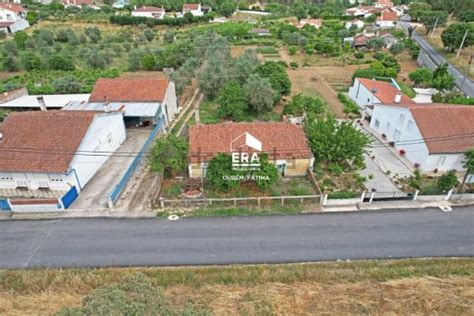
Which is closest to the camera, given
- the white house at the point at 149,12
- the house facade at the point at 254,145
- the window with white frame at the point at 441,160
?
the house facade at the point at 254,145

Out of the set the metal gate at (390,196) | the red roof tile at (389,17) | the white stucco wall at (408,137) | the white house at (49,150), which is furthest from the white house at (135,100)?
the red roof tile at (389,17)

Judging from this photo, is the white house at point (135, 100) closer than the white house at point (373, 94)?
Yes

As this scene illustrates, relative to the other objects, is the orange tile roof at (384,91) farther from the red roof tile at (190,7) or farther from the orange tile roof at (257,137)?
the red roof tile at (190,7)

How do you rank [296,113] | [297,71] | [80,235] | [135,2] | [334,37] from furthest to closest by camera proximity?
[135,2]
[334,37]
[297,71]
[296,113]
[80,235]

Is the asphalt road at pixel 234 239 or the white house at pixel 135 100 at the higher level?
the white house at pixel 135 100

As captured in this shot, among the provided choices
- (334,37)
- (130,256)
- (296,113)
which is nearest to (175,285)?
(130,256)

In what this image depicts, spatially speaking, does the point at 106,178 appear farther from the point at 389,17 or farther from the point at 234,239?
the point at 389,17

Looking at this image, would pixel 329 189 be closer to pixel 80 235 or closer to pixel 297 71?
pixel 80 235
